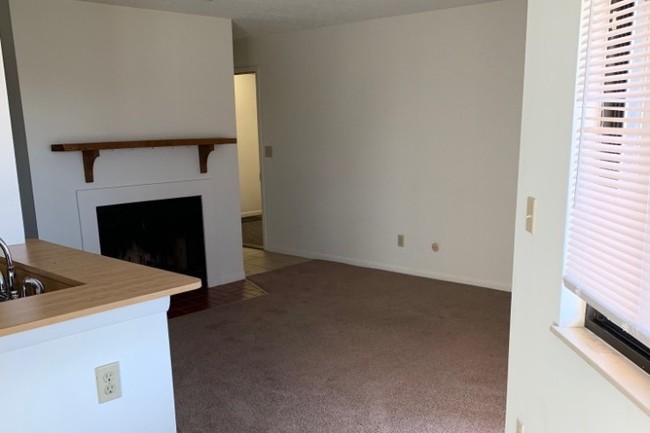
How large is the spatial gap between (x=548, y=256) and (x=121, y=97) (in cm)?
347

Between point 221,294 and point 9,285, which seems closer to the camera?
point 9,285

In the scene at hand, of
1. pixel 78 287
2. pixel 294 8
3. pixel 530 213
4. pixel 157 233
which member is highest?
pixel 294 8

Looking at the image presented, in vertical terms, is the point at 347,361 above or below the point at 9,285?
below

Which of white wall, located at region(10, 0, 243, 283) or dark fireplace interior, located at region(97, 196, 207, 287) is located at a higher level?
white wall, located at region(10, 0, 243, 283)

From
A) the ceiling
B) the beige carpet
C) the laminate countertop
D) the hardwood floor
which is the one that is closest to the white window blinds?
the laminate countertop

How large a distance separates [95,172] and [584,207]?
3.54 metres

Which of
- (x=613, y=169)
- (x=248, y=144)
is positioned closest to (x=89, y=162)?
(x=613, y=169)

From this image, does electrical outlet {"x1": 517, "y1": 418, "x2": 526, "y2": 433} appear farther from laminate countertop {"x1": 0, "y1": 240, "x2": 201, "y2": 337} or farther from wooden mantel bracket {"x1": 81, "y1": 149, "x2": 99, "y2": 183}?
wooden mantel bracket {"x1": 81, "y1": 149, "x2": 99, "y2": 183}

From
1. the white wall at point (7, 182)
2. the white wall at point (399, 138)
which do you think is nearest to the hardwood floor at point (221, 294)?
the white wall at point (399, 138)

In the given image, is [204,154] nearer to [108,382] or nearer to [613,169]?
[108,382]

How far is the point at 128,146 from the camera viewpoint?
3920mm

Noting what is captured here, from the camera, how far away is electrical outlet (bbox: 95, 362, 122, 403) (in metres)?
1.57

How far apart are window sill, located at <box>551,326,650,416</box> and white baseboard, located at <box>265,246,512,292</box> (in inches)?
120

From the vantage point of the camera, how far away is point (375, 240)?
5121 mm
